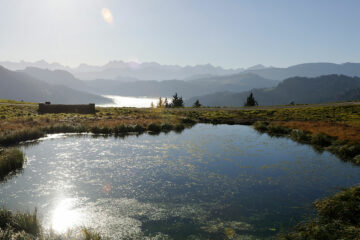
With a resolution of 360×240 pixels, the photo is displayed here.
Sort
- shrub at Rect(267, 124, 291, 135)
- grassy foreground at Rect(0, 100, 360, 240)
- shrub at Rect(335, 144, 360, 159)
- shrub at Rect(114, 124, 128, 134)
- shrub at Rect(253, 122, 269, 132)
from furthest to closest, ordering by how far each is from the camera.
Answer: shrub at Rect(253, 122, 269, 132) → shrub at Rect(267, 124, 291, 135) → shrub at Rect(114, 124, 128, 134) → shrub at Rect(335, 144, 360, 159) → grassy foreground at Rect(0, 100, 360, 240)

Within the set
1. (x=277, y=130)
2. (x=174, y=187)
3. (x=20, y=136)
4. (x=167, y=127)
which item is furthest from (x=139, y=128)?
(x=174, y=187)

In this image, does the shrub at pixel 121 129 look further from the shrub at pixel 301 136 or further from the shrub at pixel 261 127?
the shrub at pixel 301 136

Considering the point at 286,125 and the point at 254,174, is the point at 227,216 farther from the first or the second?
the point at 286,125

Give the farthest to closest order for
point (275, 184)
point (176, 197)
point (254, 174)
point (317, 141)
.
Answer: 1. point (317, 141)
2. point (254, 174)
3. point (275, 184)
4. point (176, 197)

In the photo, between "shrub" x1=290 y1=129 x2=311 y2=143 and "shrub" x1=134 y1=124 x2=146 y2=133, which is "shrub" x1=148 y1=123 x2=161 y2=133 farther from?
"shrub" x1=290 y1=129 x2=311 y2=143

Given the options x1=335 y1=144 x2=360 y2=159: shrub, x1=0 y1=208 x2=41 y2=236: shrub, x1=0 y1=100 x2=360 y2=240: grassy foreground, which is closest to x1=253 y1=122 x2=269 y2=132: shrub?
x1=0 y1=100 x2=360 y2=240: grassy foreground

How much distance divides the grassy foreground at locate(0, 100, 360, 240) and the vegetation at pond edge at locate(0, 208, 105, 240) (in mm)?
10488

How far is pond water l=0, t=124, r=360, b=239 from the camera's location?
48.1 ft

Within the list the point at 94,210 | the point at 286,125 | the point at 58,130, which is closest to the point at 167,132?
the point at 58,130

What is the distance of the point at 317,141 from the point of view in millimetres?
37156

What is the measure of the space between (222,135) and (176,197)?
26597mm

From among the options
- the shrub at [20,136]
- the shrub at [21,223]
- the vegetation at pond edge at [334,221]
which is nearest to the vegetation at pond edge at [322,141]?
the vegetation at pond edge at [334,221]

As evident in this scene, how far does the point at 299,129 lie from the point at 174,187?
3273 cm

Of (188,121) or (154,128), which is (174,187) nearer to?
(154,128)
